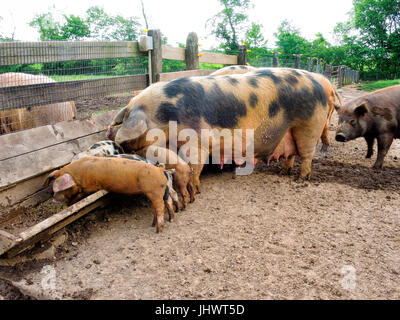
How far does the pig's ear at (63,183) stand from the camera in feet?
10.5

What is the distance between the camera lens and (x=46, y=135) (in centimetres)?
386

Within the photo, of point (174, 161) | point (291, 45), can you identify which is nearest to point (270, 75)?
point (174, 161)

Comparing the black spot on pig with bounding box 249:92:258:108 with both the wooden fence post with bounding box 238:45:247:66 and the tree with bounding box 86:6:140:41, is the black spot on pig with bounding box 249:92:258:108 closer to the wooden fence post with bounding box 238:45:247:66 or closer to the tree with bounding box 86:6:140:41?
the wooden fence post with bounding box 238:45:247:66

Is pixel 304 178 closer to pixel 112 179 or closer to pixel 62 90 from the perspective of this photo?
pixel 112 179

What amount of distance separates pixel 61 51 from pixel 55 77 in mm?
370

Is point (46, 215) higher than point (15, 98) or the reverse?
the reverse

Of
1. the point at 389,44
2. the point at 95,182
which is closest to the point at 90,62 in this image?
the point at 95,182

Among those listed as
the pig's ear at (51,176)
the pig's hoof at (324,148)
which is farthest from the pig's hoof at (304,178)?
the pig's ear at (51,176)

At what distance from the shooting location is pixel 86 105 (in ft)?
23.9

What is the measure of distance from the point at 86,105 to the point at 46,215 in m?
4.36

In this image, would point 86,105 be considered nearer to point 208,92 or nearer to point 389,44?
point 208,92

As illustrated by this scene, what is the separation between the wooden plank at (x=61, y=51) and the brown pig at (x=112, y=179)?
142cm

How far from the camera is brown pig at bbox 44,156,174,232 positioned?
3.23 m
